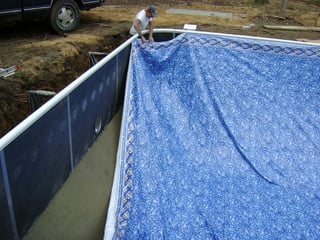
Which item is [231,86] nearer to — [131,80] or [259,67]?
[259,67]

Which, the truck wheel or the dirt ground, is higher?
the truck wheel

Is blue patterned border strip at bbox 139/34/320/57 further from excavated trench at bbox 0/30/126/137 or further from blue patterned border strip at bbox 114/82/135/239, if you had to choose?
blue patterned border strip at bbox 114/82/135/239

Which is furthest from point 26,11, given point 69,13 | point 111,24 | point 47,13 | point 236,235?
point 236,235

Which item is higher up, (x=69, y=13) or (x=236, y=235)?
(x=69, y=13)

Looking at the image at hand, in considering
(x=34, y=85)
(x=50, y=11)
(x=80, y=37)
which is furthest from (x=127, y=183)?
(x=50, y=11)

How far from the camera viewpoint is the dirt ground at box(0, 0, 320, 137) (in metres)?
3.75

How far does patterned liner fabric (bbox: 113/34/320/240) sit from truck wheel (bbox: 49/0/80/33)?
2024mm

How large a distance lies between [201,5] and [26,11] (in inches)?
261

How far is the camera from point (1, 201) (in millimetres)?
1812

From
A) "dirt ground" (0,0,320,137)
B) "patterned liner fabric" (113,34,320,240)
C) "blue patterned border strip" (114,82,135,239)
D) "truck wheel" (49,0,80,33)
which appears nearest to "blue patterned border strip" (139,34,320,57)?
"patterned liner fabric" (113,34,320,240)

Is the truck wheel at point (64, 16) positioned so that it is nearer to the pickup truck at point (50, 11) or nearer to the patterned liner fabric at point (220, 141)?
the pickup truck at point (50, 11)

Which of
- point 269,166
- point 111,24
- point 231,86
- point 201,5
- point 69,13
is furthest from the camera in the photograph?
point 201,5

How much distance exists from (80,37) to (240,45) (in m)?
2.73

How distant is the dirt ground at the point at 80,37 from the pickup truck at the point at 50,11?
0.23 m
